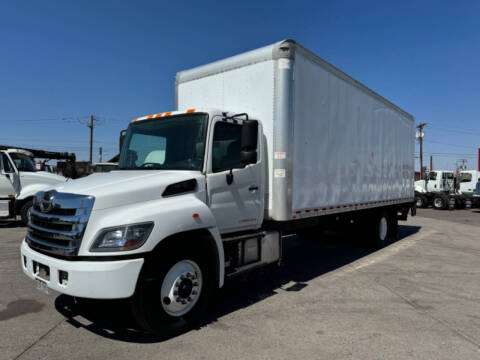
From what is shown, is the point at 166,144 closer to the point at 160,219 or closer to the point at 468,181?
the point at 160,219

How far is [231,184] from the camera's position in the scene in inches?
Result: 173

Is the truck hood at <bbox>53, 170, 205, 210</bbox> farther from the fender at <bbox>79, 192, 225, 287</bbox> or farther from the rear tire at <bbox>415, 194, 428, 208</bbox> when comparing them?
the rear tire at <bbox>415, 194, 428, 208</bbox>

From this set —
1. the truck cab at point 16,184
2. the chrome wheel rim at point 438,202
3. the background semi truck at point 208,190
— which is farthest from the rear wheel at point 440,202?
the truck cab at point 16,184

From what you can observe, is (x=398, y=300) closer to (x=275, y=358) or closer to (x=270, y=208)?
(x=270, y=208)

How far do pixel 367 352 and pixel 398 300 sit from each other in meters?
1.86

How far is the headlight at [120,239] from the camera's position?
3.20 metres

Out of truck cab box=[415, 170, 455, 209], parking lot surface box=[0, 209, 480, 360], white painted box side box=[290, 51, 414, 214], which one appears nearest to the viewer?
parking lot surface box=[0, 209, 480, 360]

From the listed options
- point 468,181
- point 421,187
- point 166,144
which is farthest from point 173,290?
point 468,181

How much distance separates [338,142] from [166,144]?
3.41 m

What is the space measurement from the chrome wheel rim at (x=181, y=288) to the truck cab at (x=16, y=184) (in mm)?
9490

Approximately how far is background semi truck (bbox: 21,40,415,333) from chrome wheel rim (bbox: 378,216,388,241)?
216 centimetres

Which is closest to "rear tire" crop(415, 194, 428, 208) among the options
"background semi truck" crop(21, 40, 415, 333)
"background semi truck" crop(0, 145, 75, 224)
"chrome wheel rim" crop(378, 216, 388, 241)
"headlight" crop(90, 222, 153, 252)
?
"chrome wheel rim" crop(378, 216, 388, 241)

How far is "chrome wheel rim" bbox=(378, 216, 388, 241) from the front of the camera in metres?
9.04

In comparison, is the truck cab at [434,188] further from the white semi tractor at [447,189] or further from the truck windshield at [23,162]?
the truck windshield at [23,162]
